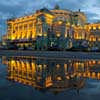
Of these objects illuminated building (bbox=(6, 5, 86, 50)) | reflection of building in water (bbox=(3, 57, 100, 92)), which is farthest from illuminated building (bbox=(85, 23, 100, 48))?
reflection of building in water (bbox=(3, 57, 100, 92))

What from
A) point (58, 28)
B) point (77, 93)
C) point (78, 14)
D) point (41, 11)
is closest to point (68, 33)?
point (58, 28)

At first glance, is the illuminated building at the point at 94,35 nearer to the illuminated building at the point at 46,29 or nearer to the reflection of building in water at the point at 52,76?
the illuminated building at the point at 46,29

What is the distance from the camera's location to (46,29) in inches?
4633

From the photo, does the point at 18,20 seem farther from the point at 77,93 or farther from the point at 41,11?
the point at 77,93

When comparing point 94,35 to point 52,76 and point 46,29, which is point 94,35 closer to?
point 46,29

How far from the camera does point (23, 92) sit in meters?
9.07

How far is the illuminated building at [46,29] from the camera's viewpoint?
375 ft

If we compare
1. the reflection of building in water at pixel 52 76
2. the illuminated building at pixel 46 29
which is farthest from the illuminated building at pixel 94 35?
the reflection of building in water at pixel 52 76

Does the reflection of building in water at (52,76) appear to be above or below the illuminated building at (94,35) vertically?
below

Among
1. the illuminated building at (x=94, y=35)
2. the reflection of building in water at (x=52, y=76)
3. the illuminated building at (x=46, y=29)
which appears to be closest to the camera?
the reflection of building in water at (x=52, y=76)

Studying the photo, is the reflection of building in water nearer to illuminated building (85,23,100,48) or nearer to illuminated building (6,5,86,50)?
illuminated building (6,5,86,50)

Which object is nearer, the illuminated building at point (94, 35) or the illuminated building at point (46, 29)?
the illuminated building at point (46, 29)

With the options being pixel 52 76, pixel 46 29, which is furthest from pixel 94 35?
pixel 52 76

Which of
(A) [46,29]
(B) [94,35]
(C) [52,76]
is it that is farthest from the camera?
(B) [94,35]
